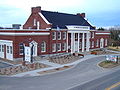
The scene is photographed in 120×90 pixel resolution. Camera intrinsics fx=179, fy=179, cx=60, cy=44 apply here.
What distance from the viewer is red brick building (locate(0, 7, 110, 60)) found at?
1295 inches

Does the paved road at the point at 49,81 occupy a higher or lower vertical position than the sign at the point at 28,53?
lower

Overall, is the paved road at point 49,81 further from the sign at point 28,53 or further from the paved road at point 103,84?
the sign at point 28,53

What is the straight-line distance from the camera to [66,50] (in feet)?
139

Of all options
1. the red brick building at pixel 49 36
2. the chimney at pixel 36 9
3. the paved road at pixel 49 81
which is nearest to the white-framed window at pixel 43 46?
the red brick building at pixel 49 36

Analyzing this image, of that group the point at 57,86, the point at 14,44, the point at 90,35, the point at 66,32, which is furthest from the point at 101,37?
the point at 57,86

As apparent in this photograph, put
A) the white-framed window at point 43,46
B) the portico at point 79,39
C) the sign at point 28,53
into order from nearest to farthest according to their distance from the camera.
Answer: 1. the sign at point 28,53
2. the white-framed window at point 43,46
3. the portico at point 79,39

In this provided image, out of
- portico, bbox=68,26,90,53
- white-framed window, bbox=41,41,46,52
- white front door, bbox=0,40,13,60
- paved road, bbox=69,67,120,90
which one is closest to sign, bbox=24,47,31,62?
white front door, bbox=0,40,13,60

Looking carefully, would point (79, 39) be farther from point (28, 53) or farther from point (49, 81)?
point (49, 81)

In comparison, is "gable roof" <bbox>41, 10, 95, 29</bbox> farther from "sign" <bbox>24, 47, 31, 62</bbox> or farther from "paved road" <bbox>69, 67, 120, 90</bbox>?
"paved road" <bbox>69, 67, 120, 90</bbox>

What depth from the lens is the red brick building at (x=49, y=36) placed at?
32884 millimetres

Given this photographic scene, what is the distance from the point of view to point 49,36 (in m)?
38.2

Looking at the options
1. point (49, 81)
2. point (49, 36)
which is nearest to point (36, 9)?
point (49, 36)

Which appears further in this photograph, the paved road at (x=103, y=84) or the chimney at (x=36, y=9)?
the chimney at (x=36, y=9)

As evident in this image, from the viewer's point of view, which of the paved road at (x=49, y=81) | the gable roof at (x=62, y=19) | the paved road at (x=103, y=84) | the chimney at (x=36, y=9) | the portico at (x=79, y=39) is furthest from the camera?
the portico at (x=79, y=39)
